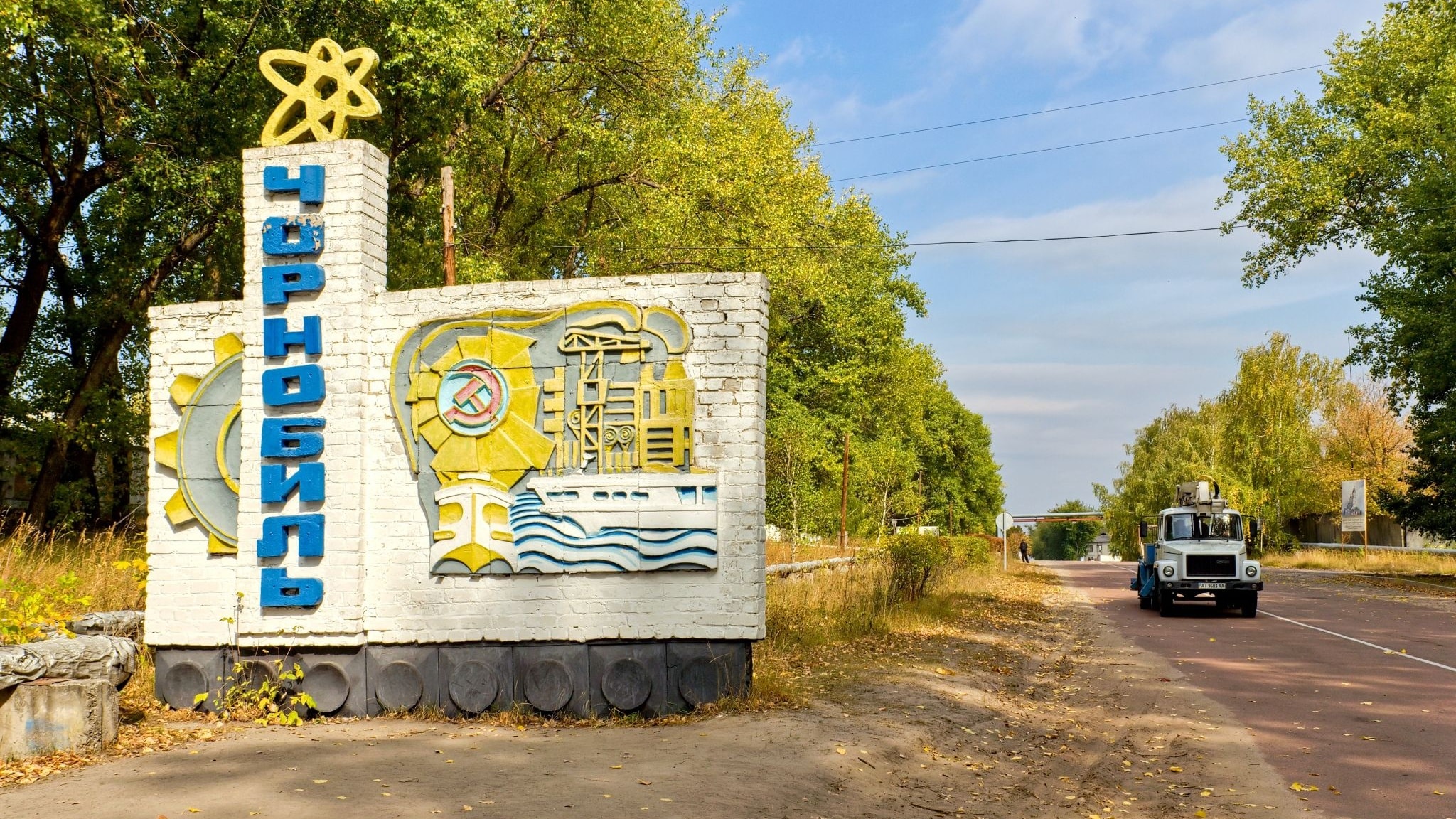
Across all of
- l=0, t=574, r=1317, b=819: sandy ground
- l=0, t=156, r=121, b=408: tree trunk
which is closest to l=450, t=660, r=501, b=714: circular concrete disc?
l=0, t=574, r=1317, b=819: sandy ground

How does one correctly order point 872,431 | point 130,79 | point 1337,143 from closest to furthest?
point 130,79
point 1337,143
point 872,431

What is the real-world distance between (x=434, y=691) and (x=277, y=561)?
1991 millimetres

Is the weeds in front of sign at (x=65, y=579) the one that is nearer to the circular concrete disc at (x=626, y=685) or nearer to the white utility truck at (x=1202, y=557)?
the circular concrete disc at (x=626, y=685)

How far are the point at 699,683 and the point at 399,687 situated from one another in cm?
291

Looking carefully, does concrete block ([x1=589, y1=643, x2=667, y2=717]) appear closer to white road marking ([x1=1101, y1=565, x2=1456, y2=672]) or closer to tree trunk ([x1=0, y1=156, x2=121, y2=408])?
white road marking ([x1=1101, y1=565, x2=1456, y2=672])

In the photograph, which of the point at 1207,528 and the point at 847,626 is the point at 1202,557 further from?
the point at 847,626

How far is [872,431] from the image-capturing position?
5169 cm

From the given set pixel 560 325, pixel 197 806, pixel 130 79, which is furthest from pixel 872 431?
pixel 197 806

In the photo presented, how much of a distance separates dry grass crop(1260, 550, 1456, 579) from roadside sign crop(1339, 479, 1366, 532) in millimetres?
1446

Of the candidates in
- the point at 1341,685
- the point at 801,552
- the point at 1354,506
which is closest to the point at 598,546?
the point at 1341,685

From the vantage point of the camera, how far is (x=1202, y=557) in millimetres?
23562

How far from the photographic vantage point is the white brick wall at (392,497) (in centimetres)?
1034

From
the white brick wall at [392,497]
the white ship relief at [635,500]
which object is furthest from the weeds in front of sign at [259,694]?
the white ship relief at [635,500]

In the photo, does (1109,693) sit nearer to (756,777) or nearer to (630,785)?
(756,777)
